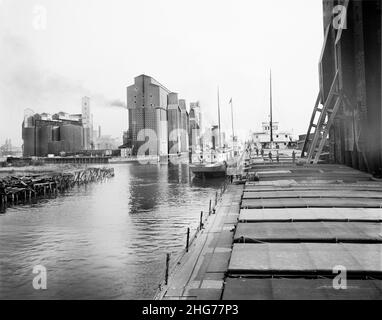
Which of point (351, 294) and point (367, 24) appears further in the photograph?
point (367, 24)

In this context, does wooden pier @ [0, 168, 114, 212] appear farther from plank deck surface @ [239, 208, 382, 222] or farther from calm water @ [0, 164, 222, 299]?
plank deck surface @ [239, 208, 382, 222]

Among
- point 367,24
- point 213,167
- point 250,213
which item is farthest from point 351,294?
point 213,167

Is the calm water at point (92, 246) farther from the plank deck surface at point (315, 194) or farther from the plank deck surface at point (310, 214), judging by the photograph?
the plank deck surface at point (315, 194)

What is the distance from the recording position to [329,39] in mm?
46875

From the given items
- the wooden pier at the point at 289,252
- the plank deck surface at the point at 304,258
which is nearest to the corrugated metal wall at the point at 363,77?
the wooden pier at the point at 289,252

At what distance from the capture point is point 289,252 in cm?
1251

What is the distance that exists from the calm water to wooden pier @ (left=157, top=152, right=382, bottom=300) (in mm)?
3413

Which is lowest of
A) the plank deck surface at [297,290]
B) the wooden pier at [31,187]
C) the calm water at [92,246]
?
the calm water at [92,246]

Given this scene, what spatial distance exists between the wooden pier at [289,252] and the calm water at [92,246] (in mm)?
3413

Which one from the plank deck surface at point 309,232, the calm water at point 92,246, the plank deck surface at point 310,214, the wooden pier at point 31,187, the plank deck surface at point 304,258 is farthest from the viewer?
the wooden pier at point 31,187

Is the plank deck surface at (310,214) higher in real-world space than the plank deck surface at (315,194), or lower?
lower

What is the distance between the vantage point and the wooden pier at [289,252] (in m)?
9.74

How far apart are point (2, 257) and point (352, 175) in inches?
1212
